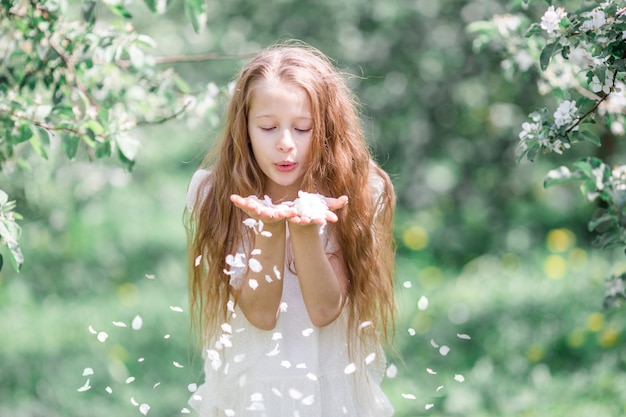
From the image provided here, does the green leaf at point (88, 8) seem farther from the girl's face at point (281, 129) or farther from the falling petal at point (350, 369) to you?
the falling petal at point (350, 369)

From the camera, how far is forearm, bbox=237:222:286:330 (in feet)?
6.37

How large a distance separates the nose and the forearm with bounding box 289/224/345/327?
0.18 meters

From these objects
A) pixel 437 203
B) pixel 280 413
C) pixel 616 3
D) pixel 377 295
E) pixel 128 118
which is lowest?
pixel 280 413

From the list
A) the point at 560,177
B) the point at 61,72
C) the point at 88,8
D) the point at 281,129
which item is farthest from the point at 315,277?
the point at 61,72

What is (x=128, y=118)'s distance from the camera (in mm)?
2576

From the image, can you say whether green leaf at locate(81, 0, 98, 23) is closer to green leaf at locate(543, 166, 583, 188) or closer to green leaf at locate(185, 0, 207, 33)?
green leaf at locate(185, 0, 207, 33)

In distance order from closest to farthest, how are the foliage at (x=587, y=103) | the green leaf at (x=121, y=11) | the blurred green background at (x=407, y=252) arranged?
the foliage at (x=587, y=103) < the green leaf at (x=121, y=11) < the blurred green background at (x=407, y=252)

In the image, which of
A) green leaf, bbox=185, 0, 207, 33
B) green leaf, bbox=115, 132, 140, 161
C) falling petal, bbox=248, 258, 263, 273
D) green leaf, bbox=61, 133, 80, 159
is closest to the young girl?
falling petal, bbox=248, 258, 263, 273

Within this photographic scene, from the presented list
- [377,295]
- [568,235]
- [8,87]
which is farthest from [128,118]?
[568,235]

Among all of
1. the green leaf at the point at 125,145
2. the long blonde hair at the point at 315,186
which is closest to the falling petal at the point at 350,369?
the long blonde hair at the point at 315,186

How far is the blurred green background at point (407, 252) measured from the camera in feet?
11.6

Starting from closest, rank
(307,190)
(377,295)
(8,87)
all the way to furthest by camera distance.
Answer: (307,190) → (377,295) → (8,87)

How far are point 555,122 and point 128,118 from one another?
3.84 feet

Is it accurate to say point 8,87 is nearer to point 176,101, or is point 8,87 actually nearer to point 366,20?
point 176,101
